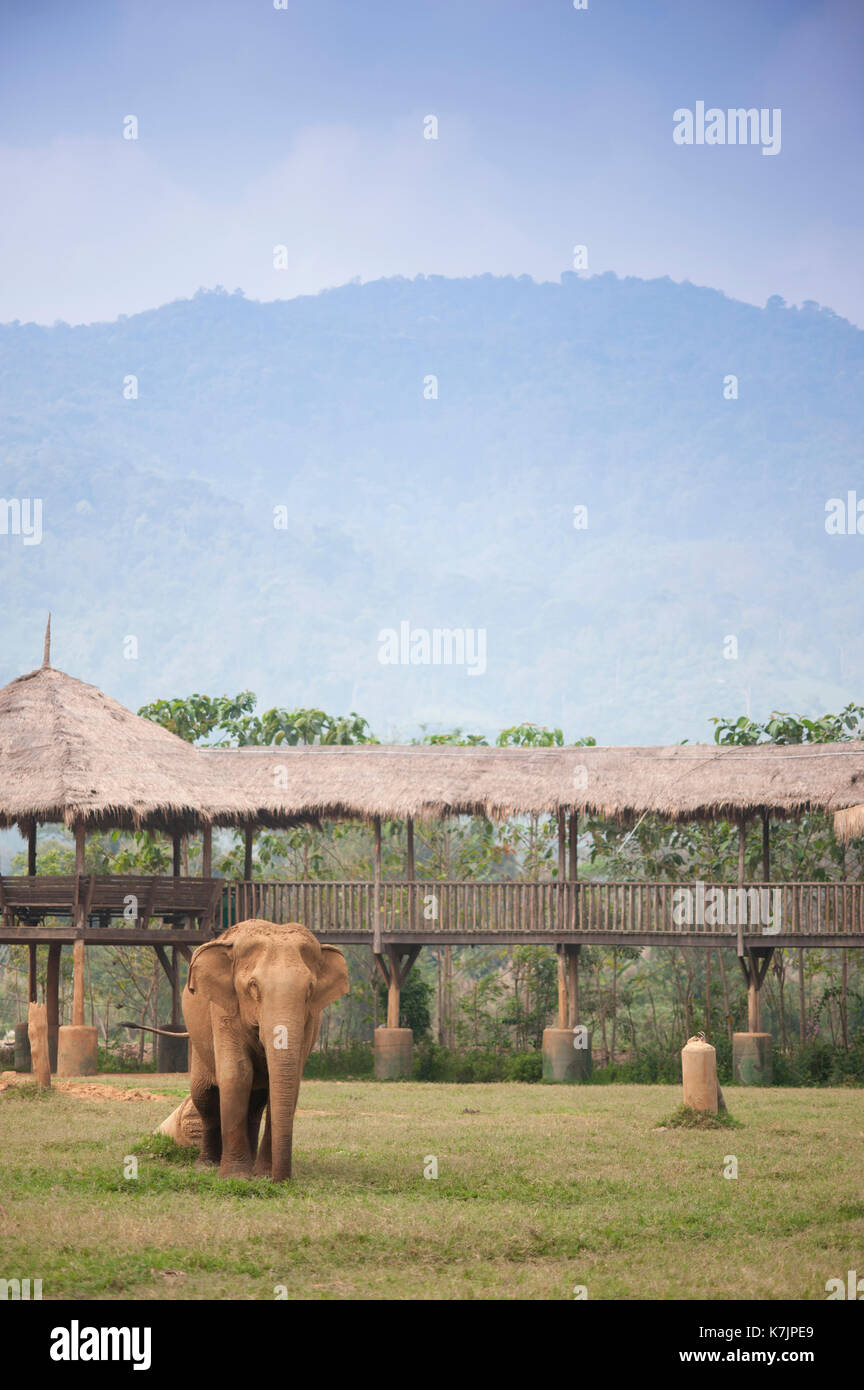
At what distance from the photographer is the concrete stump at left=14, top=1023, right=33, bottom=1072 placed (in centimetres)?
2481

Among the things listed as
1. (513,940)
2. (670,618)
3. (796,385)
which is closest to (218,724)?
(513,940)

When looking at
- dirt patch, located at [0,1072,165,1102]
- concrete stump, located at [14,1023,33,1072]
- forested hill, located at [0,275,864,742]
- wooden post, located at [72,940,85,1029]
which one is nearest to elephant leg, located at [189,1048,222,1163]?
dirt patch, located at [0,1072,165,1102]

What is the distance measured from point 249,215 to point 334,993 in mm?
121757

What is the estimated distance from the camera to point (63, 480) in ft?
462

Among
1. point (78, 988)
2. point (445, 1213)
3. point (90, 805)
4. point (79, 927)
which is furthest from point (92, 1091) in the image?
point (445, 1213)

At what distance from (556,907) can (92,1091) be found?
797 cm

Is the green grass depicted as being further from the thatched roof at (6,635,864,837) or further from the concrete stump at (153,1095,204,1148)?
the thatched roof at (6,635,864,837)

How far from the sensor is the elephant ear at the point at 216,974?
36.6 ft

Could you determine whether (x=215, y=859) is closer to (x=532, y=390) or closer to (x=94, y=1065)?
(x=94, y=1065)

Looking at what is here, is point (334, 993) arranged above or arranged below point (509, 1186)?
above

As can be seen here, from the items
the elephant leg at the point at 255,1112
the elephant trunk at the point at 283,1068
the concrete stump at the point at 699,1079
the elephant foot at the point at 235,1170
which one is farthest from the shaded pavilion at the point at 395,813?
the elephant trunk at the point at 283,1068

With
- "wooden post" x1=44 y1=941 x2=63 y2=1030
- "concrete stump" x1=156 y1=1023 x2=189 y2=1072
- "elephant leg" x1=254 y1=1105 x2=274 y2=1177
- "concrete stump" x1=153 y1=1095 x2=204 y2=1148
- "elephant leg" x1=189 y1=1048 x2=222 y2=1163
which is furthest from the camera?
"wooden post" x1=44 y1=941 x2=63 y2=1030

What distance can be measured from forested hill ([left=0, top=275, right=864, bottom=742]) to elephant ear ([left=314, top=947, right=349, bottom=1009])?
361ft

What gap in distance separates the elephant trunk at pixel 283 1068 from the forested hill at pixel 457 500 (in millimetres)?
110920
